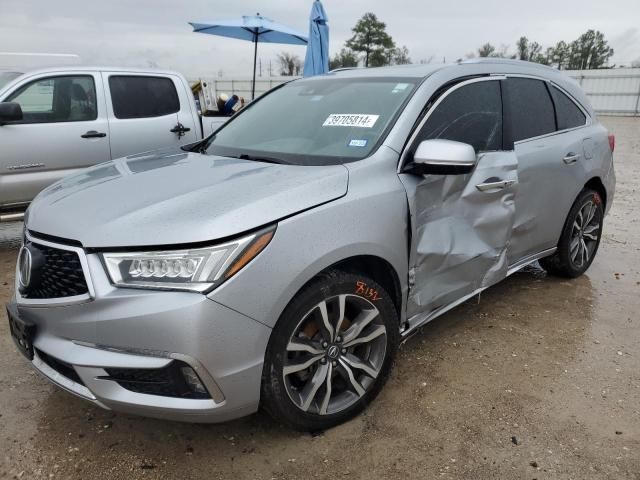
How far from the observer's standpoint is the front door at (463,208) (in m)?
2.72

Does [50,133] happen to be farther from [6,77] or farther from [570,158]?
[570,158]

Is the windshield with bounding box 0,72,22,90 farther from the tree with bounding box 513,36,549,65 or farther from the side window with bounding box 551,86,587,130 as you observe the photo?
the tree with bounding box 513,36,549,65

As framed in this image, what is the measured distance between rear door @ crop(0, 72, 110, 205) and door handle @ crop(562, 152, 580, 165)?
4352 millimetres

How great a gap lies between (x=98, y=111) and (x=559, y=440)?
16.8ft

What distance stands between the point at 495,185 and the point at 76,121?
4.28 m

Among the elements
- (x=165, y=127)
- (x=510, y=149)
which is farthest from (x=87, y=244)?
(x=165, y=127)

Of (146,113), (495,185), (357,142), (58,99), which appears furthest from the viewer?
(146,113)

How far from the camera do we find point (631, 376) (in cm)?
298

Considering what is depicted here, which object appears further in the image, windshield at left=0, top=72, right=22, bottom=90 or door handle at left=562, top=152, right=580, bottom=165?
windshield at left=0, top=72, right=22, bottom=90

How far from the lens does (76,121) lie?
212 inches

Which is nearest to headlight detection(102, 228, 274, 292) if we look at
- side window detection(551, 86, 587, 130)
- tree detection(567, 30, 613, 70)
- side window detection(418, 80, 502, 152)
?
side window detection(418, 80, 502, 152)

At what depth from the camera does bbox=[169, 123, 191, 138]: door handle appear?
5988 mm

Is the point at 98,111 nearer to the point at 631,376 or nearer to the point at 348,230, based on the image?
the point at 348,230

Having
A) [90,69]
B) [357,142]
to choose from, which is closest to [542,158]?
[357,142]
